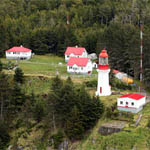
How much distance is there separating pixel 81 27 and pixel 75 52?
79.6 feet

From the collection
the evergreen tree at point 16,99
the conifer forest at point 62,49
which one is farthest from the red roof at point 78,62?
the evergreen tree at point 16,99

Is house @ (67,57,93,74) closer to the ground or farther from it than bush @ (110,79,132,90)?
farther from it

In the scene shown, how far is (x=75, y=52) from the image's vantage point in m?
73.3

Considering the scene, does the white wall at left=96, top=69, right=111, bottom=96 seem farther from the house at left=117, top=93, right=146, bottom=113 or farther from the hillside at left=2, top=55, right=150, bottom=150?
the house at left=117, top=93, right=146, bottom=113

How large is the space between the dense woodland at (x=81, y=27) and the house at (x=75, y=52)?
8.81 feet

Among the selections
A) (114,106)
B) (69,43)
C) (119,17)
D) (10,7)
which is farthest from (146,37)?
(10,7)

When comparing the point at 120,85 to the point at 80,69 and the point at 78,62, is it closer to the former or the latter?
the point at 80,69

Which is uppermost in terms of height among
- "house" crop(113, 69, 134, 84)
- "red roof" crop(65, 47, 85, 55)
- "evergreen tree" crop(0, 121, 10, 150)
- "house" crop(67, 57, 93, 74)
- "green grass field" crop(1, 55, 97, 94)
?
"red roof" crop(65, 47, 85, 55)

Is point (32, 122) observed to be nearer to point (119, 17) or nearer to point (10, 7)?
point (119, 17)

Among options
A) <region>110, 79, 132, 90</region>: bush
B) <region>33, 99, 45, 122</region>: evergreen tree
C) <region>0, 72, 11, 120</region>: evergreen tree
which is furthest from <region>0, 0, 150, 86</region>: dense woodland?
<region>0, 72, 11, 120</region>: evergreen tree

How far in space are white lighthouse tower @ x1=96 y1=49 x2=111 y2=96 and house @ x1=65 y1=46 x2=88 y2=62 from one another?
22.4 m

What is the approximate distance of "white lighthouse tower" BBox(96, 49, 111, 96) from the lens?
4994 cm

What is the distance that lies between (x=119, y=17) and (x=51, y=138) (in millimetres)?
55281

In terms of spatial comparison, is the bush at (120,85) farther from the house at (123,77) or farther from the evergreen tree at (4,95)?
the evergreen tree at (4,95)
